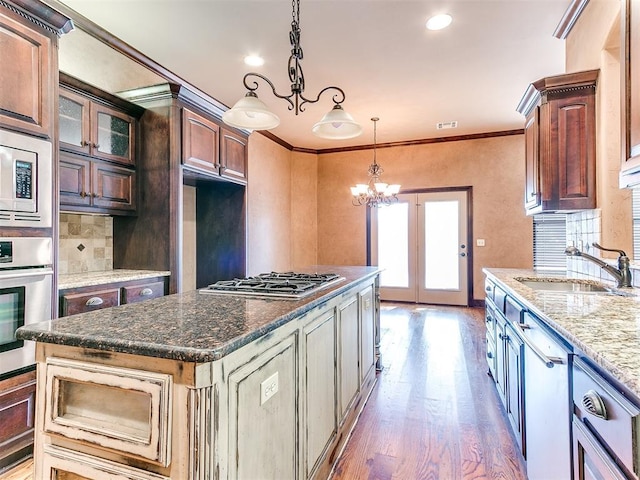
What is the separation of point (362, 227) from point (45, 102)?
17.7 ft

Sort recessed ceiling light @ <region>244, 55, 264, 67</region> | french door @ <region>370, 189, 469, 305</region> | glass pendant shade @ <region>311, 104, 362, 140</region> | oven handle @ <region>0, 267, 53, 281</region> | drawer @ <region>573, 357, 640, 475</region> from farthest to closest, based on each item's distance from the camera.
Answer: french door @ <region>370, 189, 469, 305</region>, recessed ceiling light @ <region>244, 55, 264, 67</region>, glass pendant shade @ <region>311, 104, 362, 140</region>, oven handle @ <region>0, 267, 53, 281</region>, drawer @ <region>573, 357, 640, 475</region>

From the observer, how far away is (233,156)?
3.85 meters

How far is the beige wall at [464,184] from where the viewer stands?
585 centimetres

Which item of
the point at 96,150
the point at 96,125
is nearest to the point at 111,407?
the point at 96,150

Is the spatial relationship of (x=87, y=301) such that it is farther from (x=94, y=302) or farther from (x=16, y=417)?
(x=16, y=417)

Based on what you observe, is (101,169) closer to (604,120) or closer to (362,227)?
(604,120)

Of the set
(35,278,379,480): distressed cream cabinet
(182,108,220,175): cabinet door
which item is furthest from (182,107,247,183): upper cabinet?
(35,278,379,480): distressed cream cabinet

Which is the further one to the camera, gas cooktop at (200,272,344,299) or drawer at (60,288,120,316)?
Answer: drawer at (60,288,120,316)

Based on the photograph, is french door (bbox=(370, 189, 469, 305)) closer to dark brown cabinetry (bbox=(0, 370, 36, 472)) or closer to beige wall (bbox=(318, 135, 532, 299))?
beige wall (bbox=(318, 135, 532, 299))

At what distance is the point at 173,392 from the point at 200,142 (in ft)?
9.39

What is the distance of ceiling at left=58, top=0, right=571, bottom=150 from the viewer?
106 inches

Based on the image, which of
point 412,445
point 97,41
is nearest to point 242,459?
point 412,445

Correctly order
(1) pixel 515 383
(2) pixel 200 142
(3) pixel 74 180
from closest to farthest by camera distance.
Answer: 1. (1) pixel 515 383
2. (3) pixel 74 180
3. (2) pixel 200 142

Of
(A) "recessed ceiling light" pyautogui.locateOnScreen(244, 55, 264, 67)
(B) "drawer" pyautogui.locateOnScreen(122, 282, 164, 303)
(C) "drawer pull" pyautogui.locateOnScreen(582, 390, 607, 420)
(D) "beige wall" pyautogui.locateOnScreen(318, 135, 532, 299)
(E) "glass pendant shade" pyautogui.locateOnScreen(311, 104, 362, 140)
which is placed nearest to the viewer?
(C) "drawer pull" pyautogui.locateOnScreen(582, 390, 607, 420)
